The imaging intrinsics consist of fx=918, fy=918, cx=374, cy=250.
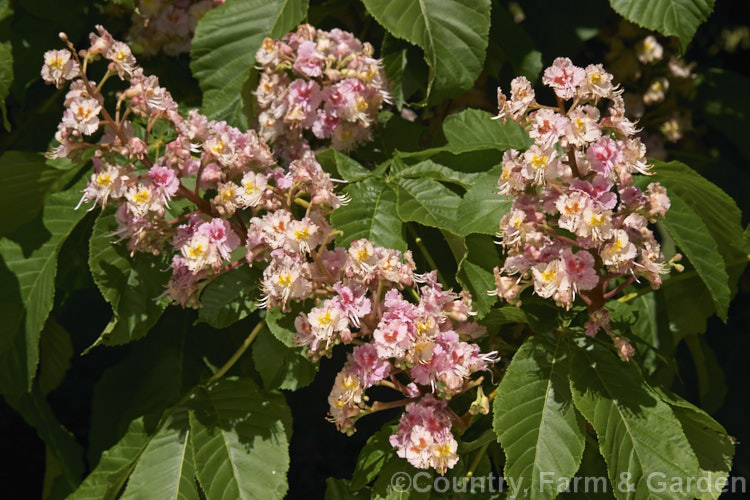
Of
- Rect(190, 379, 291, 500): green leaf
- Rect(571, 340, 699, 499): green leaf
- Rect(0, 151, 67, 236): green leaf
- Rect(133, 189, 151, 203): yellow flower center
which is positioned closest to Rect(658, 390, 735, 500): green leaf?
Rect(571, 340, 699, 499): green leaf

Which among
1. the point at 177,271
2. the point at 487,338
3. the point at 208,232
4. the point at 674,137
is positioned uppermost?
the point at 208,232

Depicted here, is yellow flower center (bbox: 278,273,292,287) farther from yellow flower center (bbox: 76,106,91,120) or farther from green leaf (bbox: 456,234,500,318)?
yellow flower center (bbox: 76,106,91,120)

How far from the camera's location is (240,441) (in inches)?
67.9

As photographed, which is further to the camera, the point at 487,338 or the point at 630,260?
the point at 487,338

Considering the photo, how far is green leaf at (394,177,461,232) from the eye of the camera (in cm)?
163

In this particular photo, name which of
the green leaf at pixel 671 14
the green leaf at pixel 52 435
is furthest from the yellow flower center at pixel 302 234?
the green leaf at pixel 52 435

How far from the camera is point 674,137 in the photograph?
8.55 ft

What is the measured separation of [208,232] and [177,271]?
0.14 m

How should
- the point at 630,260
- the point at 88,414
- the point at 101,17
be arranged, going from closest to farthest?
1. the point at 630,260
2. the point at 101,17
3. the point at 88,414

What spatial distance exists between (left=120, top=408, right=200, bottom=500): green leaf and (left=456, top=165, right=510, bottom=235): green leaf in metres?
0.68

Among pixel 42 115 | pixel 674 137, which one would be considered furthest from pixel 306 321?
pixel 674 137

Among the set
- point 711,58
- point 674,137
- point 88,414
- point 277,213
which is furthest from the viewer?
point 88,414

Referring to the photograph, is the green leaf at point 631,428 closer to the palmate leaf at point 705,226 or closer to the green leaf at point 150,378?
the palmate leaf at point 705,226

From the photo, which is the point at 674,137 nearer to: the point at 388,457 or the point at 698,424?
the point at 698,424
